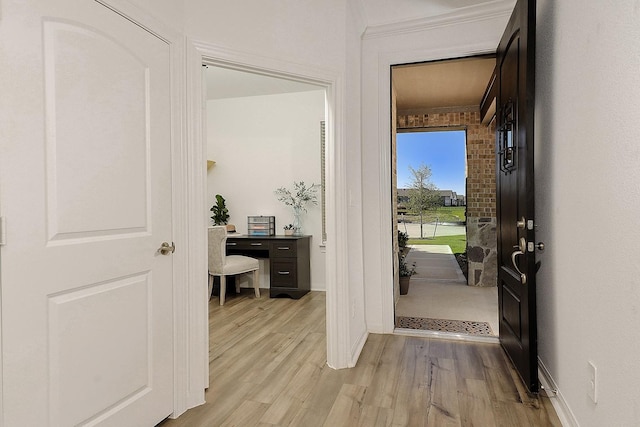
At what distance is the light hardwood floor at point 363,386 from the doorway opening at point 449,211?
0.66 m

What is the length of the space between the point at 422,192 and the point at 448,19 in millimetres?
3612

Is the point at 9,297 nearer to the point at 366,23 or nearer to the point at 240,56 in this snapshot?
the point at 240,56

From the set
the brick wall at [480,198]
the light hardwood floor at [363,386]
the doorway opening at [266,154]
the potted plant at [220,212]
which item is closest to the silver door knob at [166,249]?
the light hardwood floor at [363,386]

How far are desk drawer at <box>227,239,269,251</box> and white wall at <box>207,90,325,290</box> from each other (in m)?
0.54

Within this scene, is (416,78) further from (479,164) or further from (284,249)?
(284,249)

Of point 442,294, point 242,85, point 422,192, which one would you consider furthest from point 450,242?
point 242,85

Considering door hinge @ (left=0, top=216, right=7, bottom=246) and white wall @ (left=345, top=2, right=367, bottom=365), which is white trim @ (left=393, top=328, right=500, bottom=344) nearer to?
white wall @ (left=345, top=2, right=367, bottom=365)

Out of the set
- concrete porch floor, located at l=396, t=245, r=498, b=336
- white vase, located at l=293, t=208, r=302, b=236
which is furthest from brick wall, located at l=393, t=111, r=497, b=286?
white vase, located at l=293, t=208, r=302, b=236

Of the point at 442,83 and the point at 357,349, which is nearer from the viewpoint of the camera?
the point at 357,349

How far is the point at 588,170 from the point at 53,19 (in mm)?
2180

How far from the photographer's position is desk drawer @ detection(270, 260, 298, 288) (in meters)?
4.71

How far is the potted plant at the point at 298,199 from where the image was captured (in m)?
5.14

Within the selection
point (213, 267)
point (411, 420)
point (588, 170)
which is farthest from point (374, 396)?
point (213, 267)

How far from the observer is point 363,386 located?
2.37m
